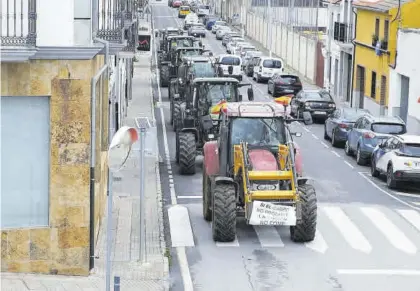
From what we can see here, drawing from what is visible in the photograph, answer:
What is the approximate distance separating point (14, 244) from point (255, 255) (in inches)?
202

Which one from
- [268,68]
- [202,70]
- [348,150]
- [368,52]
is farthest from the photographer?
[268,68]

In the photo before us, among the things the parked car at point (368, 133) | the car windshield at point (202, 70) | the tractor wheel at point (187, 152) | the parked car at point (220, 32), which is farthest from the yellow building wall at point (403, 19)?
the parked car at point (220, 32)

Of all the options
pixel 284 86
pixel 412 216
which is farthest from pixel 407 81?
pixel 412 216

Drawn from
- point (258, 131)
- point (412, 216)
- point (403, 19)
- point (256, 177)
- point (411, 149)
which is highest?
point (403, 19)

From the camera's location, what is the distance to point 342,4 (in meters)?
58.3

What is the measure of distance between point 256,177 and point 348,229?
3066 millimetres

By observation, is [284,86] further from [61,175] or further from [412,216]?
[61,175]

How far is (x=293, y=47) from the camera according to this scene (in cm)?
7112

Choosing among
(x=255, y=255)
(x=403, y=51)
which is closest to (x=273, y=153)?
(x=255, y=255)

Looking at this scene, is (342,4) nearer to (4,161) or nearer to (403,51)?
(403,51)

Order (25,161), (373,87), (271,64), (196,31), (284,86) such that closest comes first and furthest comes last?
(25,161)
(373,87)
(284,86)
(271,64)
(196,31)

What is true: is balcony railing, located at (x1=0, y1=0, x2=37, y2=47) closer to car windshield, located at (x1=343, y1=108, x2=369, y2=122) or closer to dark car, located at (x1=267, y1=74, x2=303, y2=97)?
car windshield, located at (x1=343, y1=108, x2=369, y2=122)

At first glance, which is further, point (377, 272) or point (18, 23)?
point (377, 272)

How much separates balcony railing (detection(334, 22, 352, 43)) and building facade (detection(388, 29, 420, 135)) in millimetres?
10245
